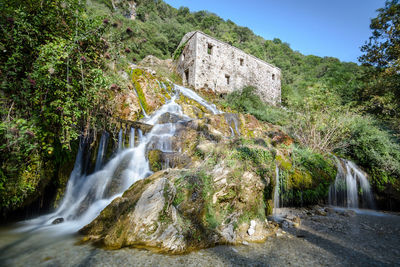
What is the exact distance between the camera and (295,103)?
27.4 ft

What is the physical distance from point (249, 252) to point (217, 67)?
61.5 feet

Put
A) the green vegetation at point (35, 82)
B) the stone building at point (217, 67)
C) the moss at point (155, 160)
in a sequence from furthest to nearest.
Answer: the stone building at point (217, 67)
the moss at point (155, 160)
the green vegetation at point (35, 82)

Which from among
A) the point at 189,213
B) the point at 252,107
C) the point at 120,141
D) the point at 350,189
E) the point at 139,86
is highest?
the point at 252,107

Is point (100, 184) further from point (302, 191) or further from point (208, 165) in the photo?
point (302, 191)

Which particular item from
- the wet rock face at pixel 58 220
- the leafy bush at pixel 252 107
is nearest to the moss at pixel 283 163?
the wet rock face at pixel 58 220

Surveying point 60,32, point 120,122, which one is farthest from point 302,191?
point 60,32

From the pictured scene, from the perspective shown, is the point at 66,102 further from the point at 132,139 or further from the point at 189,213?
the point at 132,139

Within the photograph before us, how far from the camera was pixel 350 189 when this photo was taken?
636 cm

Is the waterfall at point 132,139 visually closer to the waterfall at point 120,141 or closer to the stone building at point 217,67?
the waterfall at point 120,141

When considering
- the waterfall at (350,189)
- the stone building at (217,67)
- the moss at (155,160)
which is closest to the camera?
the moss at (155,160)

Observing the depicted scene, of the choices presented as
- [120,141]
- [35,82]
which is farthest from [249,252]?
[120,141]

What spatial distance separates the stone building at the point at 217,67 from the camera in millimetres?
17938

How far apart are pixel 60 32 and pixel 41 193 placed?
3.68 meters

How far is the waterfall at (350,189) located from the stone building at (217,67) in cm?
1374
